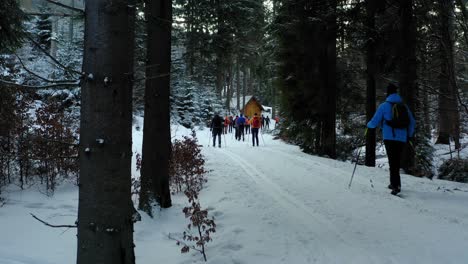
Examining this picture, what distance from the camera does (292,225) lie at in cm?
496

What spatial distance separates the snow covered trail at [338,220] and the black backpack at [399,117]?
1.33 metres

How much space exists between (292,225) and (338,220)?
2.35 ft

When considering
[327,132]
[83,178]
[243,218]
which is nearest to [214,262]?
[243,218]

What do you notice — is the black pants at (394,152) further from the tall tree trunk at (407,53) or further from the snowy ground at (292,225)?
the tall tree trunk at (407,53)

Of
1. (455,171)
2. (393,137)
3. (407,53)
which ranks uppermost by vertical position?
(407,53)

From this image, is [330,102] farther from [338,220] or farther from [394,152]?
[338,220]

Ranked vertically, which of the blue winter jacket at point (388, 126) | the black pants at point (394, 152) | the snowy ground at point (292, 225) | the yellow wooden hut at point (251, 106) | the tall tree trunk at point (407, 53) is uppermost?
the yellow wooden hut at point (251, 106)

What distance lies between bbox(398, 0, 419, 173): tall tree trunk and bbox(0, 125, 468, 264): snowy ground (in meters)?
2.54

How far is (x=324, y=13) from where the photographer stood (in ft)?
40.4

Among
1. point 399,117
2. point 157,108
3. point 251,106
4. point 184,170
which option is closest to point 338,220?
point 399,117

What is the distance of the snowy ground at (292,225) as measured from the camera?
157 inches

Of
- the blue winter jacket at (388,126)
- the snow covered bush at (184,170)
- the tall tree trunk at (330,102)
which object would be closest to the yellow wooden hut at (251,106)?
the tall tree trunk at (330,102)

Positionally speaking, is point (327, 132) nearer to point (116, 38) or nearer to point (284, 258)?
point (284, 258)

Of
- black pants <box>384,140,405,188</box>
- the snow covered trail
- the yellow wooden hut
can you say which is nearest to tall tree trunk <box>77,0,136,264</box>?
the snow covered trail
